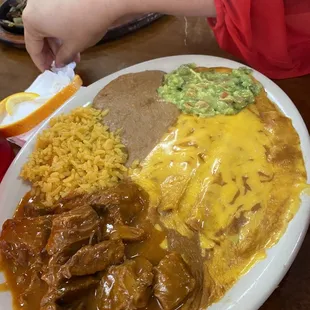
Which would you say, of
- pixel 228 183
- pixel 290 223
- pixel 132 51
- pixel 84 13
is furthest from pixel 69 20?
pixel 290 223

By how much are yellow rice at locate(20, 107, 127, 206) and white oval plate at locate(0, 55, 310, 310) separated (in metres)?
0.06

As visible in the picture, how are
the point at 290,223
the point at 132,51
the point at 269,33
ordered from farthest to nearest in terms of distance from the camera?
the point at 132,51 < the point at 269,33 < the point at 290,223

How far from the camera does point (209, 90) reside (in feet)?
5.04

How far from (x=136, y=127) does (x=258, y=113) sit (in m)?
0.39

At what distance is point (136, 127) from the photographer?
60.4 inches

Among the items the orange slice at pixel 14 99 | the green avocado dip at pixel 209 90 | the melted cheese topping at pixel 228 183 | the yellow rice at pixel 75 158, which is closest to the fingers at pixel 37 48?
the orange slice at pixel 14 99

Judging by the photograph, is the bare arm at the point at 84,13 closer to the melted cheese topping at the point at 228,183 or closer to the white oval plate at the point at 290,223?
the white oval plate at the point at 290,223

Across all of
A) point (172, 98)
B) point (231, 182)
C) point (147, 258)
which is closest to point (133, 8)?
point (172, 98)

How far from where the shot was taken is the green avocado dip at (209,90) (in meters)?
1.46

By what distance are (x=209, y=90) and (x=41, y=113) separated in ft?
2.08

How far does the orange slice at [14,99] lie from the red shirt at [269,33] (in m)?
0.74

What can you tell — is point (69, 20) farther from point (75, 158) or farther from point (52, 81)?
point (75, 158)

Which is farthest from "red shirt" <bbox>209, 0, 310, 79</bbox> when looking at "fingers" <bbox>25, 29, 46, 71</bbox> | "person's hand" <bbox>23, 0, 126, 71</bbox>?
"fingers" <bbox>25, 29, 46, 71</bbox>

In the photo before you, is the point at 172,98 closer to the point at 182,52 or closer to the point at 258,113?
the point at 258,113
